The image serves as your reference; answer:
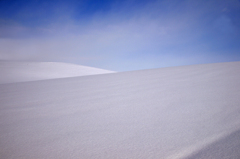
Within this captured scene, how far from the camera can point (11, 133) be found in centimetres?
88

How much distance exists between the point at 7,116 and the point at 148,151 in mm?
1282

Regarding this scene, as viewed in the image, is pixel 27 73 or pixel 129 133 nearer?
pixel 129 133

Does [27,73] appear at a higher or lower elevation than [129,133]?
higher

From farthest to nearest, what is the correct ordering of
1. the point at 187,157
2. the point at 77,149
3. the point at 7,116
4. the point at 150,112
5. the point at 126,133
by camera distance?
the point at 7,116
the point at 150,112
the point at 126,133
the point at 77,149
the point at 187,157

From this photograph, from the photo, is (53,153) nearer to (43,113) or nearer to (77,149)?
(77,149)

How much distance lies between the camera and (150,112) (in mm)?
1092

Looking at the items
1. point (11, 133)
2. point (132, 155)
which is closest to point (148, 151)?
point (132, 155)

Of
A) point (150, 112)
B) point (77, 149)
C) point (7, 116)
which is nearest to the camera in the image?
point (77, 149)

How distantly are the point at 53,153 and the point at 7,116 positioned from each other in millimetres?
874

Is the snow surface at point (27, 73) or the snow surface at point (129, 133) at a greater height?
the snow surface at point (27, 73)

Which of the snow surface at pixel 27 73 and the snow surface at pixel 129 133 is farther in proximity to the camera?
the snow surface at pixel 27 73

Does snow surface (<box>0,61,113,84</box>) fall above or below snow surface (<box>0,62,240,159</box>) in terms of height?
above

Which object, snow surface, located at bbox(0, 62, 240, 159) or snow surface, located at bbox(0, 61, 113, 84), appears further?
snow surface, located at bbox(0, 61, 113, 84)

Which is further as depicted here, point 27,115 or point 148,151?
point 27,115
